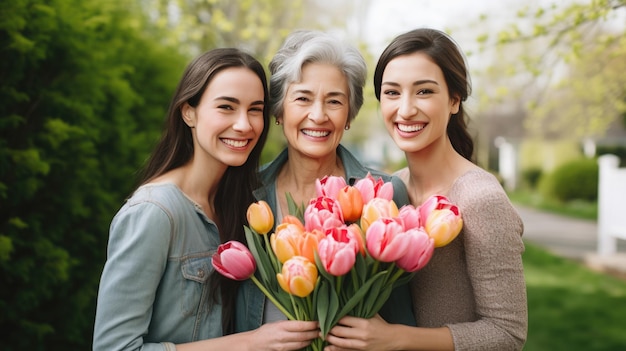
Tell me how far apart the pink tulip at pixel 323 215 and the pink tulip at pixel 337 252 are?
0.07 metres

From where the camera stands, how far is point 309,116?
246 centimetres

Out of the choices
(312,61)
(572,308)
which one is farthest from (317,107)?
(572,308)

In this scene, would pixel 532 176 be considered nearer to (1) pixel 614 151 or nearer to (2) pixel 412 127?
(1) pixel 614 151

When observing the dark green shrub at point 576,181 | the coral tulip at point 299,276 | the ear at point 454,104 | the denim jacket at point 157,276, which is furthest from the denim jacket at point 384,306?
the dark green shrub at point 576,181

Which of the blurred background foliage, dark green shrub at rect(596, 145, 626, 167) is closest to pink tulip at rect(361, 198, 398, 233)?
the blurred background foliage

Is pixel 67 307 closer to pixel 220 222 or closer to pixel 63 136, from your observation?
pixel 63 136

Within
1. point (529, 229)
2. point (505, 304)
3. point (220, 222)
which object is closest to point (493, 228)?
point (505, 304)

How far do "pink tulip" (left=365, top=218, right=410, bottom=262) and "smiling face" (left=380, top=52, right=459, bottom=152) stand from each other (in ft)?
2.09

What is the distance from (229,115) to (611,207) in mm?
7579

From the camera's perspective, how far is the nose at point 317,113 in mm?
2431

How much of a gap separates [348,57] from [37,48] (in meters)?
1.63

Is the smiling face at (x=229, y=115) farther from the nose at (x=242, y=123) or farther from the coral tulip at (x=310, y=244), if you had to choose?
the coral tulip at (x=310, y=244)

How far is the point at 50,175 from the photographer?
337 centimetres

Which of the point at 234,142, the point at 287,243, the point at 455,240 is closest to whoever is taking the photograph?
the point at 287,243
